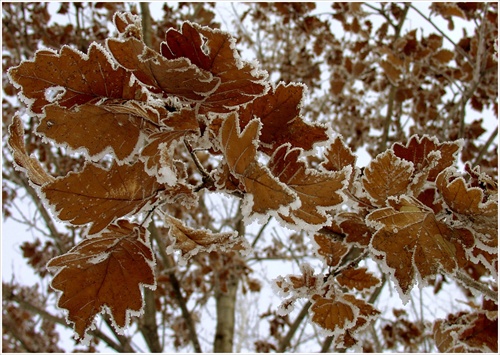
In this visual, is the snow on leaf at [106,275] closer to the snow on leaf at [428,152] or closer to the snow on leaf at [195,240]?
the snow on leaf at [195,240]

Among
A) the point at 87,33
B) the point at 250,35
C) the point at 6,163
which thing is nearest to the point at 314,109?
the point at 250,35

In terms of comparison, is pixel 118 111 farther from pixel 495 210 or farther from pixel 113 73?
pixel 495 210

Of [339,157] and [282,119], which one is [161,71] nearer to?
[282,119]

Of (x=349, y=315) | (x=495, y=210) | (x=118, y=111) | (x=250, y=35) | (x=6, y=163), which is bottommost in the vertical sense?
(x=349, y=315)

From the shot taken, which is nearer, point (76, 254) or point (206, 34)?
point (206, 34)

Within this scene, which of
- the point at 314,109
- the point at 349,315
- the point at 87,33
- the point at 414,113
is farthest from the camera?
the point at 314,109

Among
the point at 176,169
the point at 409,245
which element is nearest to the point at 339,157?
the point at 409,245

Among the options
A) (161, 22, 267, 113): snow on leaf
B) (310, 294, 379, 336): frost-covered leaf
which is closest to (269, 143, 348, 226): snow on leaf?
(161, 22, 267, 113): snow on leaf

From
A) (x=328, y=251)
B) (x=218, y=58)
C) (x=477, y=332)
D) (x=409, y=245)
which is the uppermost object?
(x=218, y=58)
